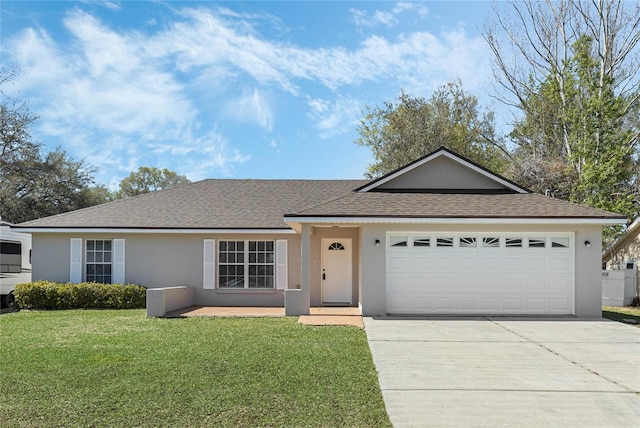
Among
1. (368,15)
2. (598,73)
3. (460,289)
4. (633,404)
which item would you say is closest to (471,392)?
(633,404)

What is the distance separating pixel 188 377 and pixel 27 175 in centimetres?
2914

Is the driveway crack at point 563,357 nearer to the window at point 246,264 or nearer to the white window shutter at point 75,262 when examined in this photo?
the window at point 246,264

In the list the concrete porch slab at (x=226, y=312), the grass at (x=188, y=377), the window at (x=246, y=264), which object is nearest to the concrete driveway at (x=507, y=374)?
the grass at (x=188, y=377)

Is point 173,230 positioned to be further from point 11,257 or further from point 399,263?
point 399,263

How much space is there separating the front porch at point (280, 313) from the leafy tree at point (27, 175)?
20.0m

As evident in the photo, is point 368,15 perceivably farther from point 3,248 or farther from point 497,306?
point 3,248

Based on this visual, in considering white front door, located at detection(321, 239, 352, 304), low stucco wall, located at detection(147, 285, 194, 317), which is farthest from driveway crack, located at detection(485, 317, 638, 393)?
low stucco wall, located at detection(147, 285, 194, 317)

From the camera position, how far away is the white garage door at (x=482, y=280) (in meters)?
13.5

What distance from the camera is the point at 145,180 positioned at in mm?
59719

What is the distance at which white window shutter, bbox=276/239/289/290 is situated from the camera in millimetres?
16422

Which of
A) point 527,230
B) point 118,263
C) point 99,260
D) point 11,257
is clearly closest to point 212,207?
point 118,263

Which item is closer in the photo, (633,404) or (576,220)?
(633,404)

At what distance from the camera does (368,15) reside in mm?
15055

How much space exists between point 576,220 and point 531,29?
2243 centimetres
